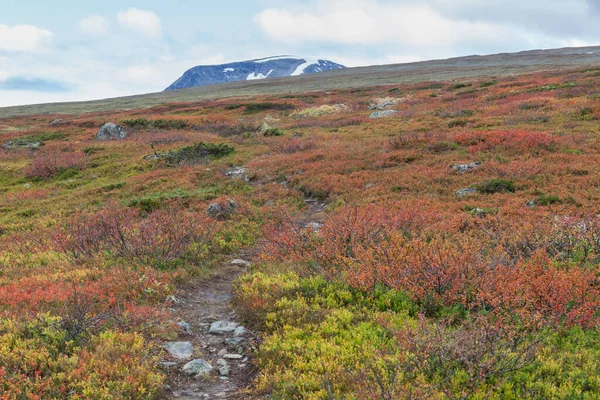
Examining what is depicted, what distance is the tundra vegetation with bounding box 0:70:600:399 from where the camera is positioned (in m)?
5.63

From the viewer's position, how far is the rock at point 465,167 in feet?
57.5

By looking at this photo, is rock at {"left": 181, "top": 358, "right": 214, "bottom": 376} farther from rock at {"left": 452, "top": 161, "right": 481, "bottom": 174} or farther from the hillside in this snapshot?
the hillside

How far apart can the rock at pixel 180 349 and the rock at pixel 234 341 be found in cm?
64

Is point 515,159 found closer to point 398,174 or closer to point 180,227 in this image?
point 398,174

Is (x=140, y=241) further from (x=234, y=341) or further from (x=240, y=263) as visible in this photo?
(x=234, y=341)

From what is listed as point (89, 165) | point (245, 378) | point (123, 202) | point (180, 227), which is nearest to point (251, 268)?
point (180, 227)

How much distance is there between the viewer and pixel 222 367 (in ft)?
21.9

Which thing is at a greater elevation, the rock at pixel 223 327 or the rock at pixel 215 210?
the rock at pixel 215 210

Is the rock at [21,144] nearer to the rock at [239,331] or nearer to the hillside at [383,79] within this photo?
the rock at [239,331]

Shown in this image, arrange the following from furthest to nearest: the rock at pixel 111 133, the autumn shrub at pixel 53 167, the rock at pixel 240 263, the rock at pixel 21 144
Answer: the rock at pixel 111 133
the rock at pixel 21 144
the autumn shrub at pixel 53 167
the rock at pixel 240 263

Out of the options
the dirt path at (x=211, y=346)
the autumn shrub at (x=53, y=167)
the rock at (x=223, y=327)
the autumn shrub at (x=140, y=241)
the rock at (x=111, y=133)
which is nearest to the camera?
the dirt path at (x=211, y=346)

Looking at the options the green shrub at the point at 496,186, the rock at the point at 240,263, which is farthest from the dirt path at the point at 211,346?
the green shrub at the point at 496,186

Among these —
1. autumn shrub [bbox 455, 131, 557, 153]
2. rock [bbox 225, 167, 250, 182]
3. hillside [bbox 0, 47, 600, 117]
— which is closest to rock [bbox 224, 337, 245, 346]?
rock [bbox 225, 167, 250, 182]

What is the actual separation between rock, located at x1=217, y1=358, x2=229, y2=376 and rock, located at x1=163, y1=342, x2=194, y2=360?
0.59 meters
